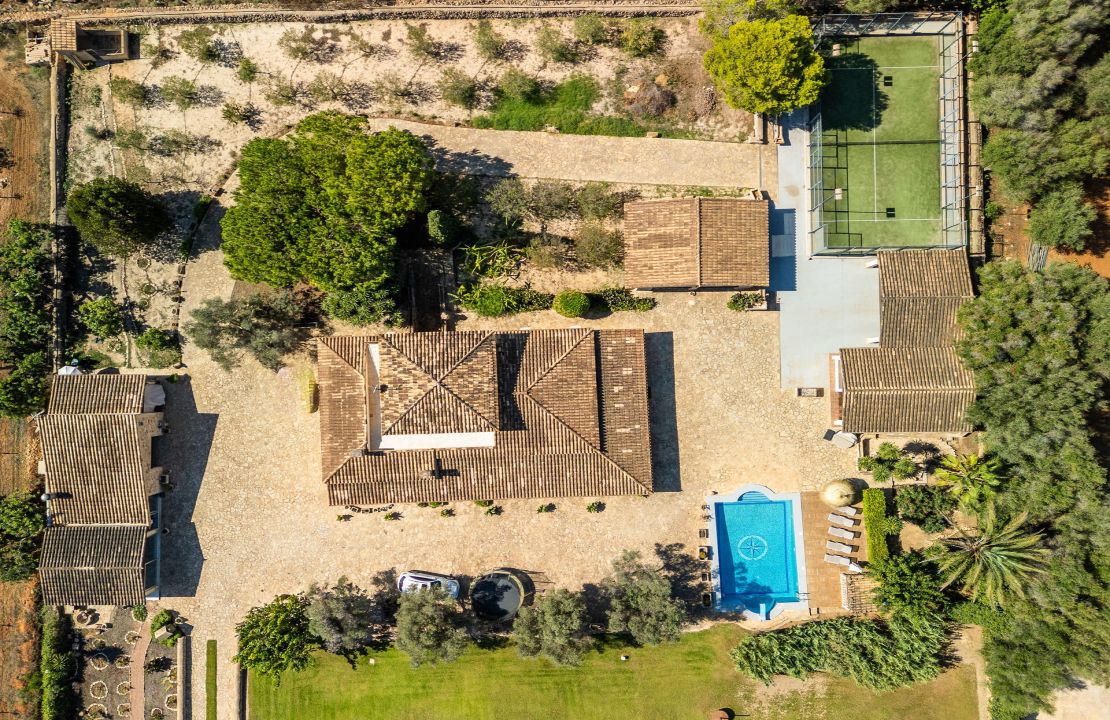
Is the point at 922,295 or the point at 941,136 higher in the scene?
the point at 941,136

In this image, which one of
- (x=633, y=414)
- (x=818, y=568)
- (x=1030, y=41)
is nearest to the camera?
(x=1030, y=41)

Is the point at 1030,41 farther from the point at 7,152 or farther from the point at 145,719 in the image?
the point at 145,719

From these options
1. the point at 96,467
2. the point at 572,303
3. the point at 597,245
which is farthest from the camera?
the point at 597,245

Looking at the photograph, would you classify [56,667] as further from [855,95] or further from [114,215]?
[855,95]

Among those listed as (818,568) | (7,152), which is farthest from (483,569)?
(7,152)

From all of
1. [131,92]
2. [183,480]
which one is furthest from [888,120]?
[183,480]
